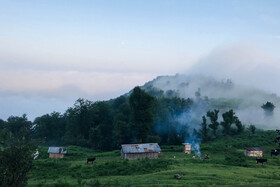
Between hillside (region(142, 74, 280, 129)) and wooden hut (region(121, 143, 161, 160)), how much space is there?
64265 mm

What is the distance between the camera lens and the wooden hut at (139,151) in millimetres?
58531

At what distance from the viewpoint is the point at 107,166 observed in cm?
4488

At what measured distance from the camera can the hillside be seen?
122 m

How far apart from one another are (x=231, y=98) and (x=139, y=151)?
371ft

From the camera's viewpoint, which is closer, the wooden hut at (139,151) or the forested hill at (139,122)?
the wooden hut at (139,151)

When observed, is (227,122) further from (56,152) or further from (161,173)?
(56,152)

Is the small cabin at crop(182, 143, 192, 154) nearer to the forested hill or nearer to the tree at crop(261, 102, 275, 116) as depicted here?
the forested hill

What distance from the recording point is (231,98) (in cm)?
15650

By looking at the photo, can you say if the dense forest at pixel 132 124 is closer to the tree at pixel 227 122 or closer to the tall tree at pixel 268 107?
the tree at pixel 227 122

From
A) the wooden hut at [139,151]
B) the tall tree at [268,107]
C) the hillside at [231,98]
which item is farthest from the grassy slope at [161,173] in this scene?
the hillside at [231,98]

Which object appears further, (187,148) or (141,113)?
(141,113)

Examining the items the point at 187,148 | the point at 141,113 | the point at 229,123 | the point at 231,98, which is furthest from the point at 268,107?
the point at 141,113

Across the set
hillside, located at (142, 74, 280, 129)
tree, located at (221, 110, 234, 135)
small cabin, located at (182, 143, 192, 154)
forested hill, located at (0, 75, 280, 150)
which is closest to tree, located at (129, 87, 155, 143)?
forested hill, located at (0, 75, 280, 150)

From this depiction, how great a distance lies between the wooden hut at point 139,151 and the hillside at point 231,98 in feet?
211
